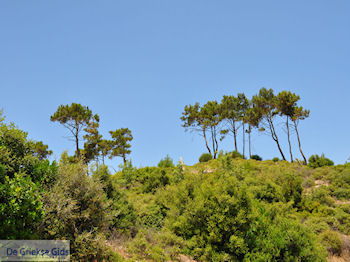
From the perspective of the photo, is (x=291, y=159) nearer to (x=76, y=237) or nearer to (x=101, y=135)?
(x=101, y=135)

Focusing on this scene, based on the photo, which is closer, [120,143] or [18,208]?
[18,208]

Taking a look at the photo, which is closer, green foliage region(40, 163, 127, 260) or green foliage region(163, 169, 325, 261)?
green foliage region(40, 163, 127, 260)

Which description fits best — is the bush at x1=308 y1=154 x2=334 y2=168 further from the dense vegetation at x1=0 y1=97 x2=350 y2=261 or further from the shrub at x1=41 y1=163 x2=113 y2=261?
the shrub at x1=41 y1=163 x2=113 y2=261

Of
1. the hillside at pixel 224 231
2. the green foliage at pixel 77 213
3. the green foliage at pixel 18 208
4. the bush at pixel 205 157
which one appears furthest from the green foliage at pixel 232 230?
the bush at pixel 205 157

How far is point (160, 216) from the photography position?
14.9 meters

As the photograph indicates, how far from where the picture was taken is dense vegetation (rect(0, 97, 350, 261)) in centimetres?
784

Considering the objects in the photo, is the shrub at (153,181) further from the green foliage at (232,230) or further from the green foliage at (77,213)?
the green foliage at (77,213)

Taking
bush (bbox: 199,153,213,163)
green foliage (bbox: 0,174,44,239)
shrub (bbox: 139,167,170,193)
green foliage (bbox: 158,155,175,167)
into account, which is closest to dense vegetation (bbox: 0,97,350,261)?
green foliage (bbox: 0,174,44,239)

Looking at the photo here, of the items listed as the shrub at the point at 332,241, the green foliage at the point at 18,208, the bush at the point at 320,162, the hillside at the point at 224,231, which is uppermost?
the bush at the point at 320,162

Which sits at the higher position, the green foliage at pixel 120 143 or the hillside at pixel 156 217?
the green foliage at pixel 120 143

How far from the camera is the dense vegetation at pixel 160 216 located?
7840mm

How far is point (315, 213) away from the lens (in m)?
16.7

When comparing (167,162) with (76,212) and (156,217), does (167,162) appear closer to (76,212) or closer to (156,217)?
(156,217)

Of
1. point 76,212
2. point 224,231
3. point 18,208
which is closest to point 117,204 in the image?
point 76,212
